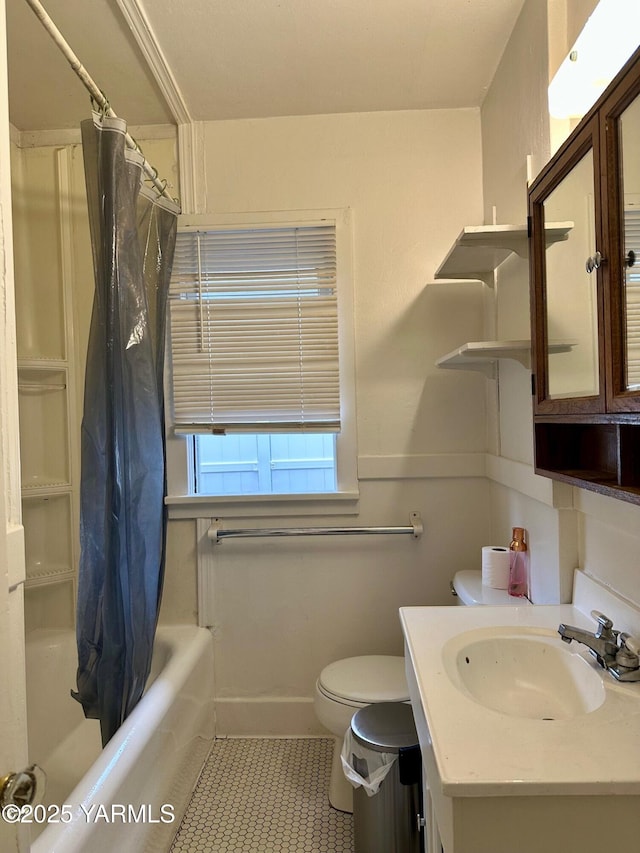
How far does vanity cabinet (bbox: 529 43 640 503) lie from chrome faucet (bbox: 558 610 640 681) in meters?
0.30

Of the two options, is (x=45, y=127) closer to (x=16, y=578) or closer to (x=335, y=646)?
(x=16, y=578)

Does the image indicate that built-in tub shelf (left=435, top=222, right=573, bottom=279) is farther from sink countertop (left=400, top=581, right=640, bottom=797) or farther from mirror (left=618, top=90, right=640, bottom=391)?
sink countertop (left=400, top=581, right=640, bottom=797)

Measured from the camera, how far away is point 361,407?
2.10 metres

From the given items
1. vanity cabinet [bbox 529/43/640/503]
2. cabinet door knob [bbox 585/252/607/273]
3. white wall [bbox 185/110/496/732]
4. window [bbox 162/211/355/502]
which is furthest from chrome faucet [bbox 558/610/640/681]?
window [bbox 162/211/355/502]

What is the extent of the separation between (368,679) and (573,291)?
135 cm

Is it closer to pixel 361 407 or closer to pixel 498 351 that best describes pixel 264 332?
pixel 361 407

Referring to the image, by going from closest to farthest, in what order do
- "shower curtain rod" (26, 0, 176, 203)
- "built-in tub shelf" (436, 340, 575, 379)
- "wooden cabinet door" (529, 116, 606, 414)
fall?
"wooden cabinet door" (529, 116, 606, 414) → "shower curtain rod" (26, 0, 176, 203) → "built-in tub shelf" (436, 340, 575, 379)

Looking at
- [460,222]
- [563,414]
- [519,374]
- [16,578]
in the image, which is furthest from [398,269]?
[16,578]

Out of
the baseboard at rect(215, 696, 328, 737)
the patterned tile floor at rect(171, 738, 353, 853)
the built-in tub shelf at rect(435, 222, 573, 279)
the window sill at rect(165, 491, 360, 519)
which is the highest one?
the built-in tub shelf at rect(435, 222, 573, 279)

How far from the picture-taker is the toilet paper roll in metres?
1.69

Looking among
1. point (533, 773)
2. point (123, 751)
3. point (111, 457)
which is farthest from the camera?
point (111, 457)

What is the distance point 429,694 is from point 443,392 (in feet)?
4.25

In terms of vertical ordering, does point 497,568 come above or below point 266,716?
above

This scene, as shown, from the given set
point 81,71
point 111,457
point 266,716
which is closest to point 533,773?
point 111,457
